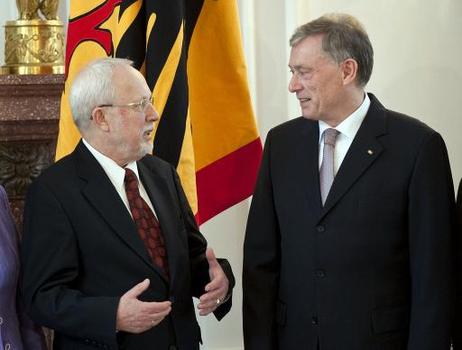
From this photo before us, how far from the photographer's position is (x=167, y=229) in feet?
9.19

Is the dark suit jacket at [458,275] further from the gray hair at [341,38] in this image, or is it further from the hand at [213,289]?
the hand at [213,289]

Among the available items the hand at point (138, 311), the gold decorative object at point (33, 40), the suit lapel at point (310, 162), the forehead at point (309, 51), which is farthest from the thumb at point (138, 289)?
the gold decorative object at point (33, 40)

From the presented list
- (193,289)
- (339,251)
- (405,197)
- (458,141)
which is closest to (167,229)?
(193,289)

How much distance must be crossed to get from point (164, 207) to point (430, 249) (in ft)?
2.60

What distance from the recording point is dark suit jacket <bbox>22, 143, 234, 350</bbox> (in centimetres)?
257

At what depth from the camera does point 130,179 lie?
2.81 metres

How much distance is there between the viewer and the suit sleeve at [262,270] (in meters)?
2.92

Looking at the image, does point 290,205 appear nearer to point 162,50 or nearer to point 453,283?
point 453,283

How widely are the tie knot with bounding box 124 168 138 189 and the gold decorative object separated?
3.58 ft

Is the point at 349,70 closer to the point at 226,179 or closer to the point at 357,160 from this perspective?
the point at 357,160

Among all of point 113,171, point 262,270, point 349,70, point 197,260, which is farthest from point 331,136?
point 113,171

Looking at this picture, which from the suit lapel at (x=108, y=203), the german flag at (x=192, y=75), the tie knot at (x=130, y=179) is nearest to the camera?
the suit lapel at (x=108, y=203)

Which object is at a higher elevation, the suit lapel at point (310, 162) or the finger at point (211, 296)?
the suit lapel at point (310, 162)

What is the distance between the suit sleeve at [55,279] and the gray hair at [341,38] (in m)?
0.91
